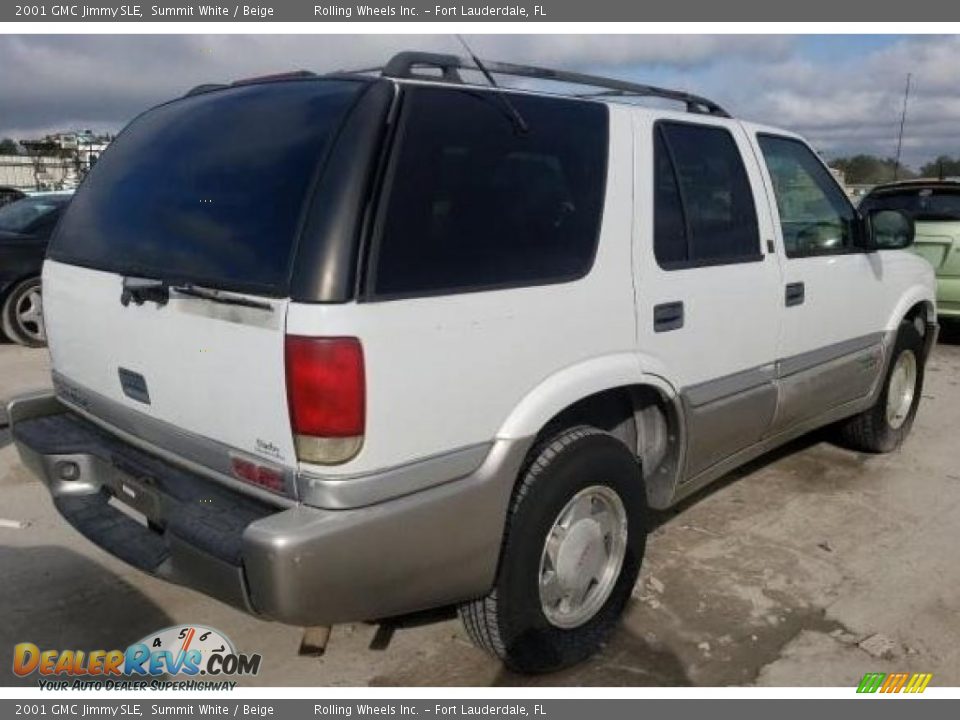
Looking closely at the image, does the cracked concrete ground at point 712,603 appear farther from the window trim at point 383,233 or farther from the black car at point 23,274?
the black car at point 23,274

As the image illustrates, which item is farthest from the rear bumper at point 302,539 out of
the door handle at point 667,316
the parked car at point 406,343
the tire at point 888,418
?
the tire at point 888,418

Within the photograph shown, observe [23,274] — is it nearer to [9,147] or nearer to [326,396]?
[326,396]

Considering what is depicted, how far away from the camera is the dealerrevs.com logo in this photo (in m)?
2.79

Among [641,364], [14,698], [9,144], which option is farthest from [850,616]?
[9,144]

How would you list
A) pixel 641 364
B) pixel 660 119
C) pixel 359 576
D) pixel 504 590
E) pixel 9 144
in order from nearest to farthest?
1. pixel 359 576
2. pixel 504 590
3. pixel 641 364
4. pixel 660 119
5. pixel 9 144

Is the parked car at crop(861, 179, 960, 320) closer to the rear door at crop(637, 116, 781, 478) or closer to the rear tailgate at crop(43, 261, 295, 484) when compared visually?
the rear door at crop(637, 116, 781, 478)

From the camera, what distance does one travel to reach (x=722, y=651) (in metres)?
2.98

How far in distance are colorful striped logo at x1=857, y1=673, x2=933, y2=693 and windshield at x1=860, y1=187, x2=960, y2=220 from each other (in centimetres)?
642

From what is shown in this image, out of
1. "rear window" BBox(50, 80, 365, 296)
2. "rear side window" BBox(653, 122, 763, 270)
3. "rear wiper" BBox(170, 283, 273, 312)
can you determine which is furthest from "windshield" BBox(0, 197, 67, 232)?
"rear side window" BBox(653, 122, 763, 270)

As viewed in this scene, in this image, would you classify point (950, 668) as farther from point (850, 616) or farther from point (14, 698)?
point (14, 698)

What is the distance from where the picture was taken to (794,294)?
3709mm

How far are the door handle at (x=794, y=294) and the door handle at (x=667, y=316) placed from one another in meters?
0.86

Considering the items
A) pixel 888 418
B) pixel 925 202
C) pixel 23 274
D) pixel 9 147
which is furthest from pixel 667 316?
pixel 9 147

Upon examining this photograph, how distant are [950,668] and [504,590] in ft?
5.45
